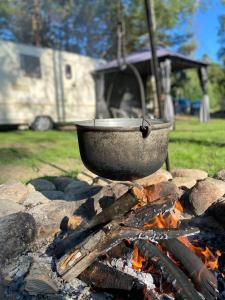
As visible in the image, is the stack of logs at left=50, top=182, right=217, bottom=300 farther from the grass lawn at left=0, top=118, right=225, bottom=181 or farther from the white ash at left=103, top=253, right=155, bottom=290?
the grass lawn at left=0, top=118, right=225, bottom=181

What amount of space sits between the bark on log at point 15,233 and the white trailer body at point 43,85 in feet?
29.7

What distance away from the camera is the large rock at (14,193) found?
3.62 meters

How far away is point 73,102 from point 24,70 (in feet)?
7.89

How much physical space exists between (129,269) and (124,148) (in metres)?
0.87

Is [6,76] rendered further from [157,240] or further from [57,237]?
[157,240]

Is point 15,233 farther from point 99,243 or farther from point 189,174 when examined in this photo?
point 189,174

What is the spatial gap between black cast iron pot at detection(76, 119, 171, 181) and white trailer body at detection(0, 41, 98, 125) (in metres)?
9.28

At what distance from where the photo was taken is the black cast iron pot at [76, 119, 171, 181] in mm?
2660

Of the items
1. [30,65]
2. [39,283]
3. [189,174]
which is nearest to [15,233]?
[39,283]

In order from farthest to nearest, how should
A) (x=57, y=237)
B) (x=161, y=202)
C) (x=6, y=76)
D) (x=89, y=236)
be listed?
1. (x=6, y=76)
2. (x=57, y=237)
3. (x=161, y=202)
4. (x=89, y=236)

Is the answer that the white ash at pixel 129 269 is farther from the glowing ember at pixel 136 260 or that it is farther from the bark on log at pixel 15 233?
the bark on log at pixel 15 233

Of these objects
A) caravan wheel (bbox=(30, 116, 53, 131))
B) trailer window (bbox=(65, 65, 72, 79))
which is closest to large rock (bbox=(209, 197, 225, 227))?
caravan wheel (bbox=(30, 116, 53, 131))

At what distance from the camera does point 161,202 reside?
8.85 feet

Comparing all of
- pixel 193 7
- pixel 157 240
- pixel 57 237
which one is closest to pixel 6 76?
pixel 57 237
